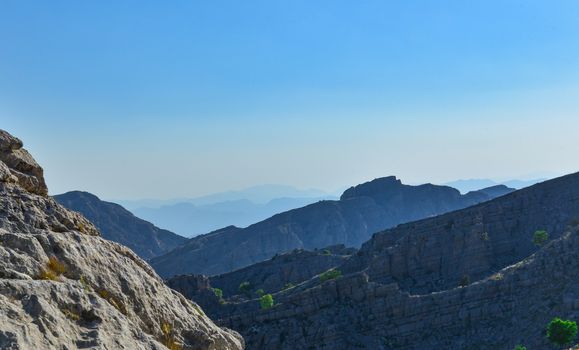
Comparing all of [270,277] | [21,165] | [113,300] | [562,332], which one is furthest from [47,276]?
[270,277]

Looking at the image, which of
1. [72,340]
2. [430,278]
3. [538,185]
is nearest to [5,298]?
[72,340]

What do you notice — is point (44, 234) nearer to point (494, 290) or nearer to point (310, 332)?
point (310, 332)

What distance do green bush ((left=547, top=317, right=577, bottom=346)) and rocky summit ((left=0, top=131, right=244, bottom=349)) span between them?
47.9 metres

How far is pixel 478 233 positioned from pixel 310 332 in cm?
3349

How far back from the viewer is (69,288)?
10.4 meters

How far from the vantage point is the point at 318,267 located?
118 m

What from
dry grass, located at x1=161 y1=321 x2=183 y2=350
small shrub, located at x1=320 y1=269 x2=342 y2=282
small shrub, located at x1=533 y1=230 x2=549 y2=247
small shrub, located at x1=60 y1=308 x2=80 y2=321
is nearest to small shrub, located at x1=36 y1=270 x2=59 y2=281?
small shrub, located at x1=60 y1=308 x2=80 y2=321

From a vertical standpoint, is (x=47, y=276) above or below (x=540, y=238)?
above

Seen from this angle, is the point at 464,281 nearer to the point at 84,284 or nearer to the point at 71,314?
the point at 84,284

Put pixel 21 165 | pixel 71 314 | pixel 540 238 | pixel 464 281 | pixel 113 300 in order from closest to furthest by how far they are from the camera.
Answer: pixel 71 314, pixel 113 300, pixel 21 165, pixel 464 281, pixel 540 238

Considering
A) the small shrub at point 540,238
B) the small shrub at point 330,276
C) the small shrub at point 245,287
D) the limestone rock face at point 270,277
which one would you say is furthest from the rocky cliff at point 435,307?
the small shrub at point 245,287

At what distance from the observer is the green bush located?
53719 millimetres

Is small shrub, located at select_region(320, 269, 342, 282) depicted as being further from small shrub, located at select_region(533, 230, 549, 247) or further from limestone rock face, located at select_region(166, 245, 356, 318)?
small shrub, located at select_region(533, 230, 549, 247)

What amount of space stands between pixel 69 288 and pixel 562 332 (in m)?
52.9
